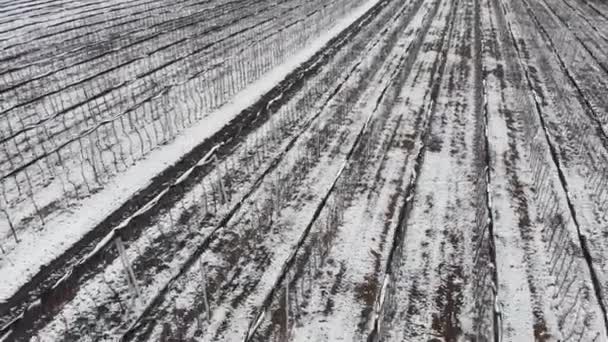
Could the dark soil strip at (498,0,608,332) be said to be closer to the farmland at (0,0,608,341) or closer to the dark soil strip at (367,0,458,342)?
the farmland at (0,0,608,341)

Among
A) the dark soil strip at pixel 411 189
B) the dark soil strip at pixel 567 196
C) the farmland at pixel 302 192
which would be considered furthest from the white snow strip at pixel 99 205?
the dark soil strip at pixel 567 196

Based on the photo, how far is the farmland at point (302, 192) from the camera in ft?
14.0

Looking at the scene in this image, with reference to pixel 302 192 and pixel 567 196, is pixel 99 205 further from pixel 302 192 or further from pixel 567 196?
pixel 567 196

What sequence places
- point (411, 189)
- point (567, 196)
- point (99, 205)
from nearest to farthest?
point (99, 205)
point (567, 196)
point (411, 189)

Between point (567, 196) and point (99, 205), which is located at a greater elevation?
point (99, 205)

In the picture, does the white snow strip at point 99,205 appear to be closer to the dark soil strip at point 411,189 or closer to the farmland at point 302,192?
the farmland at point 302,192

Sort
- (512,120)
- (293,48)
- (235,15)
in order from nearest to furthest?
(512,120) < (293,48) < (235,15)

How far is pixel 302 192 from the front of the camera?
19.8 feet

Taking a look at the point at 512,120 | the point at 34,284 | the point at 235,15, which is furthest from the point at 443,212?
the point at 235,15

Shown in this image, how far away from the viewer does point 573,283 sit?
4.62m

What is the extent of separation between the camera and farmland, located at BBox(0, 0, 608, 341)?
428cm

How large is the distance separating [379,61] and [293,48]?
2330 millimetres

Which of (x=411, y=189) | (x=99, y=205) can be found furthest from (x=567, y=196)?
(x=99, y=205)

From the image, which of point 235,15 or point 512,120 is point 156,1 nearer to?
point 235,15
